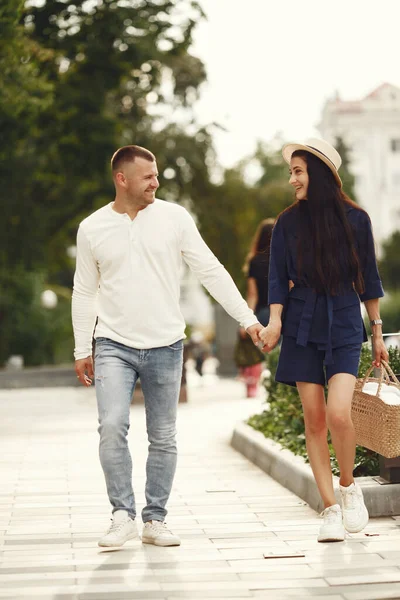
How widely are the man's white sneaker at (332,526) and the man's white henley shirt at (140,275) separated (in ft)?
A: 3.30

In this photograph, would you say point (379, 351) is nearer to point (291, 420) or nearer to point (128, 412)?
point (128, 412)

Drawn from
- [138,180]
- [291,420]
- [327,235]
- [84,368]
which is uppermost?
[138,180]

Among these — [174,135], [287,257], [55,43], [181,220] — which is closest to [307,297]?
[287,257]

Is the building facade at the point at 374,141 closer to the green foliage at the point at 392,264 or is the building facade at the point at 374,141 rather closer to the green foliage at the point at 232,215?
the green foliage at the point at 392,264

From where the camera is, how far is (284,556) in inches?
232

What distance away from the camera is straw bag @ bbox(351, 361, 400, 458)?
6.34 m

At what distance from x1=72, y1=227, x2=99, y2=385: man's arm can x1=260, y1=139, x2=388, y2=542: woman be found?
0.88 m

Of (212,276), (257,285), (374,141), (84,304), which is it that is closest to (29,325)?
(257,285)

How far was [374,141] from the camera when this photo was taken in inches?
4277

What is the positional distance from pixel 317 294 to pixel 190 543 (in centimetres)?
139

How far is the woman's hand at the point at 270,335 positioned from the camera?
6277 millimetres

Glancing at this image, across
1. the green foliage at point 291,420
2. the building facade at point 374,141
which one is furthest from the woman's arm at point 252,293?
the building facade at point 374,141

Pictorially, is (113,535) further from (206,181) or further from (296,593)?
(206,181)

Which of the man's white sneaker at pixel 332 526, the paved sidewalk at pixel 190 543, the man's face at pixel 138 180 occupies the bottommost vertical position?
the paved sidewalk at pixel 190 543
